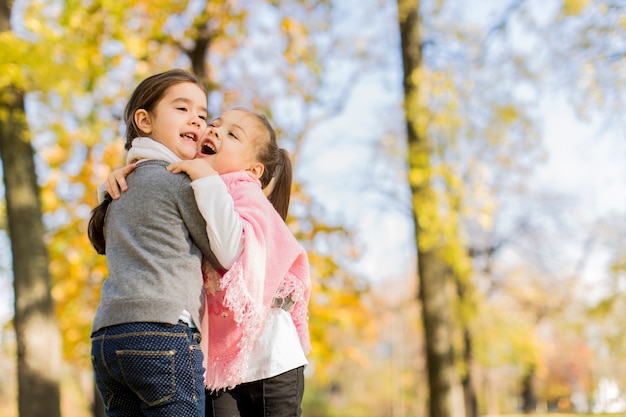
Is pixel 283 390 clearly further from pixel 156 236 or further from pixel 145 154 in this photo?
pixel 145 154

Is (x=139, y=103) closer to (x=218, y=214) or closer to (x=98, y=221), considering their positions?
(x=98, y=221)

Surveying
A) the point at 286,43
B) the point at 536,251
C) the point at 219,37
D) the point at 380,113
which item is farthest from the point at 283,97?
the point at 536,251

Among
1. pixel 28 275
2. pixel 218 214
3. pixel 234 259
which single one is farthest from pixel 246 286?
pixel 28 275

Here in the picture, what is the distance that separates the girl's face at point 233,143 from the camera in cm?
255

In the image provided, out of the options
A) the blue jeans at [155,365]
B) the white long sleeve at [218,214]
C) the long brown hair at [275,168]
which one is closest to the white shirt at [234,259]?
the white long sleeve at [218,214]

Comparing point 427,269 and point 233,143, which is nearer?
point 233,143

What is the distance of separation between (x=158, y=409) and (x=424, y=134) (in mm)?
6952

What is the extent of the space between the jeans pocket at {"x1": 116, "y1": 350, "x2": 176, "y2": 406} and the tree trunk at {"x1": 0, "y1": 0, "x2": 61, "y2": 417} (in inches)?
191

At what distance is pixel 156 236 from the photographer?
2.24 m

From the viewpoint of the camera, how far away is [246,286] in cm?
232

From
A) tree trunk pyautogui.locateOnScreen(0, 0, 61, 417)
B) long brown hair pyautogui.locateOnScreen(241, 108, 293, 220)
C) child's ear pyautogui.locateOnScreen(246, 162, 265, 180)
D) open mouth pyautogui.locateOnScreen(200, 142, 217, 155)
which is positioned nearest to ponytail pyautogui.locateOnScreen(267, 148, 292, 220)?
long brown hair pyautogui.locateOnScreen(241, 108, 293, 220)

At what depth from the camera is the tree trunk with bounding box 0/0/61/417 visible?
21.3 feet

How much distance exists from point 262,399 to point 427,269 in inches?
266

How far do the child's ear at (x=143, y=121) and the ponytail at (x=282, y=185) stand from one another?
0.51m
